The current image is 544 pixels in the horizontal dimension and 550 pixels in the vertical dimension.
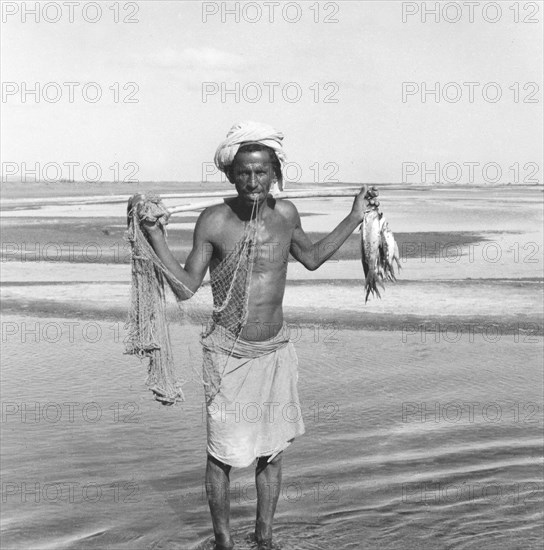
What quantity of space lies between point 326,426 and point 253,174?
2511 mm

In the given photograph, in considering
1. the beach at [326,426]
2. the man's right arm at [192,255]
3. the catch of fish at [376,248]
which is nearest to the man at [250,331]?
the man's right arm at [192,255]

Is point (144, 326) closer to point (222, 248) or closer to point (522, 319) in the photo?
point (222, 248)

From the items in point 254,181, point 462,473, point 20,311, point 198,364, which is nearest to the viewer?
point 254,181

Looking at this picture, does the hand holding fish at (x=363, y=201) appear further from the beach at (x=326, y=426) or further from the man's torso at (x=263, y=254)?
the beach at (x=326, y=426)

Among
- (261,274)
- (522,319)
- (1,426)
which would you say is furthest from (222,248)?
(522,319)

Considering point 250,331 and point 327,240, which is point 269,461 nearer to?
point 250,331

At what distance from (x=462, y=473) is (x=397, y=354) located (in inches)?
112

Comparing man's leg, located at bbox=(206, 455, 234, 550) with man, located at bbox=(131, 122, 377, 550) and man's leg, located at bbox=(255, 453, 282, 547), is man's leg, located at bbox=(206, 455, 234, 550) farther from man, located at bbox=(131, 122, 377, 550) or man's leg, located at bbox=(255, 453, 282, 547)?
man's leg, located at bbox=(255, 453, 282, 547)

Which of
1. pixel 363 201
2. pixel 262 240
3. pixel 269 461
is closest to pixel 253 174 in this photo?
pixel 262 240

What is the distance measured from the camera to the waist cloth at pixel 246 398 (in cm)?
430

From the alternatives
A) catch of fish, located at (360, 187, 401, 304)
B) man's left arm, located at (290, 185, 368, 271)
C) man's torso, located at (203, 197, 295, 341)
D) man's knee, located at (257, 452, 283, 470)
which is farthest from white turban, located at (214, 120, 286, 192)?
man's knee, located at (257, 452, 283, 470)

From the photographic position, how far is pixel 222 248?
14.4 ft

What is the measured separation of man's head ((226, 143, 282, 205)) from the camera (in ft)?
14.2

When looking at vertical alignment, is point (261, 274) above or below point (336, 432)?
above
